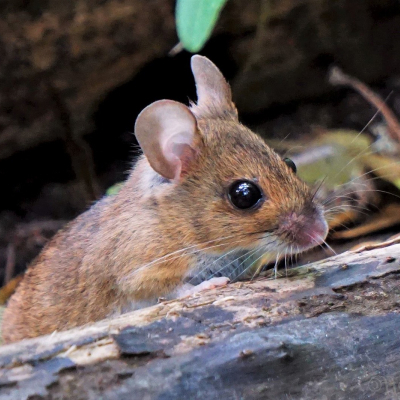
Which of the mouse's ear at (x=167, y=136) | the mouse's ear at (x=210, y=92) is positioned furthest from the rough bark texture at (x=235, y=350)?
the mouse's ear at (x=210, y=92)

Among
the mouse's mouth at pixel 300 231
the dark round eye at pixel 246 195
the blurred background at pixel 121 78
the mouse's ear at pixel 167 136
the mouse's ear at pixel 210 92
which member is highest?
the blurred background at pixel 121 78

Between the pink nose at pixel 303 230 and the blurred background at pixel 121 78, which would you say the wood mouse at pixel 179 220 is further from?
the blurred background at pixel 121 78

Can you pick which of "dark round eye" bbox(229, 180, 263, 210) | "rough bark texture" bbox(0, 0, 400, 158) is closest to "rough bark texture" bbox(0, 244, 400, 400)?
"dark round eye" bbox(229, 180, 263, 210)

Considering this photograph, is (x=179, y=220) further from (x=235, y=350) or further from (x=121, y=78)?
(x=121, y=78)

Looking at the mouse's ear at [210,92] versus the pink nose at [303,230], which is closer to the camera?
the pink nose at [303,230]

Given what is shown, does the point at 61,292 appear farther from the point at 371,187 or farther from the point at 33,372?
the point at 371,187

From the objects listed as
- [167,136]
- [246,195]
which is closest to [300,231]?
[246,195]

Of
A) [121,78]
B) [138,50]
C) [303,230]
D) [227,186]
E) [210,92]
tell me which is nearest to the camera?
[303,230]
